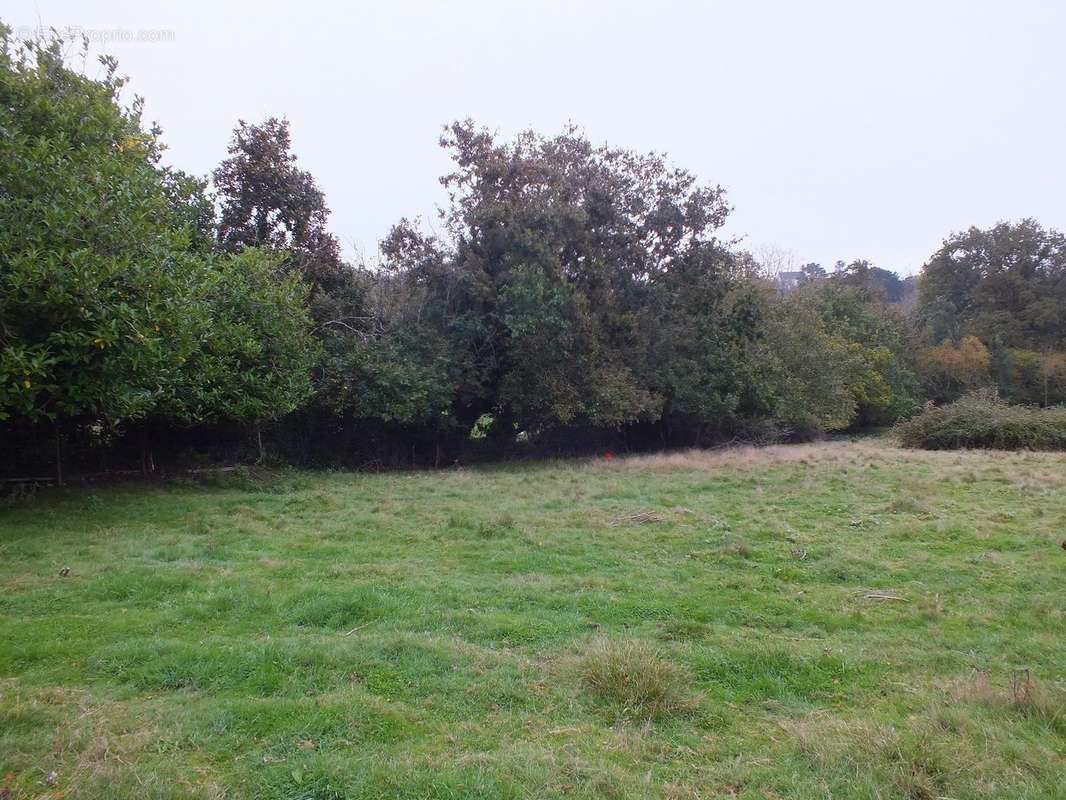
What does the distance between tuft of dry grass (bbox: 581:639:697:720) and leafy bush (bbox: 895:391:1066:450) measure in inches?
1082

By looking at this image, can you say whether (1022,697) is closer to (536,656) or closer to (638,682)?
(638,682)

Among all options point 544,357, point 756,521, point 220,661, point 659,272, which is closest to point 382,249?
point 544,357

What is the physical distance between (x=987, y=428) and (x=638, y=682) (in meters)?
28.1

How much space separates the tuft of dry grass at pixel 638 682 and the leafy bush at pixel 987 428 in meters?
27.5

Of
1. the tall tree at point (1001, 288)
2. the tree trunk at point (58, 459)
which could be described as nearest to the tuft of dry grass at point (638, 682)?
the tree trunk at point (58, 459)

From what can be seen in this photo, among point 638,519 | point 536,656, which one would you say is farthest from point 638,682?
point 638,519

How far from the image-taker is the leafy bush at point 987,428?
26.0m

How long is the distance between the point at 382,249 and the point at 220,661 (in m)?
20.0

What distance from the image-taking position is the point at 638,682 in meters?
4.57

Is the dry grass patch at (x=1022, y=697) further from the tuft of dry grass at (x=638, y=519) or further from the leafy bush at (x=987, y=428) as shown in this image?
the leafy bush at (x=987, y=428)

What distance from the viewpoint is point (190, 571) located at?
25.3 ft

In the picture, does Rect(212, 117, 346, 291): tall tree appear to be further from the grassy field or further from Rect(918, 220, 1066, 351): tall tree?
Rect(918, 220, 1066, 351): tall tree

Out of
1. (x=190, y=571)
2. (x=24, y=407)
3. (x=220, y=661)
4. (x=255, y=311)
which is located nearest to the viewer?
(x=220, y=661)

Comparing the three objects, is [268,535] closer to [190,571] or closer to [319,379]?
[190,571]
